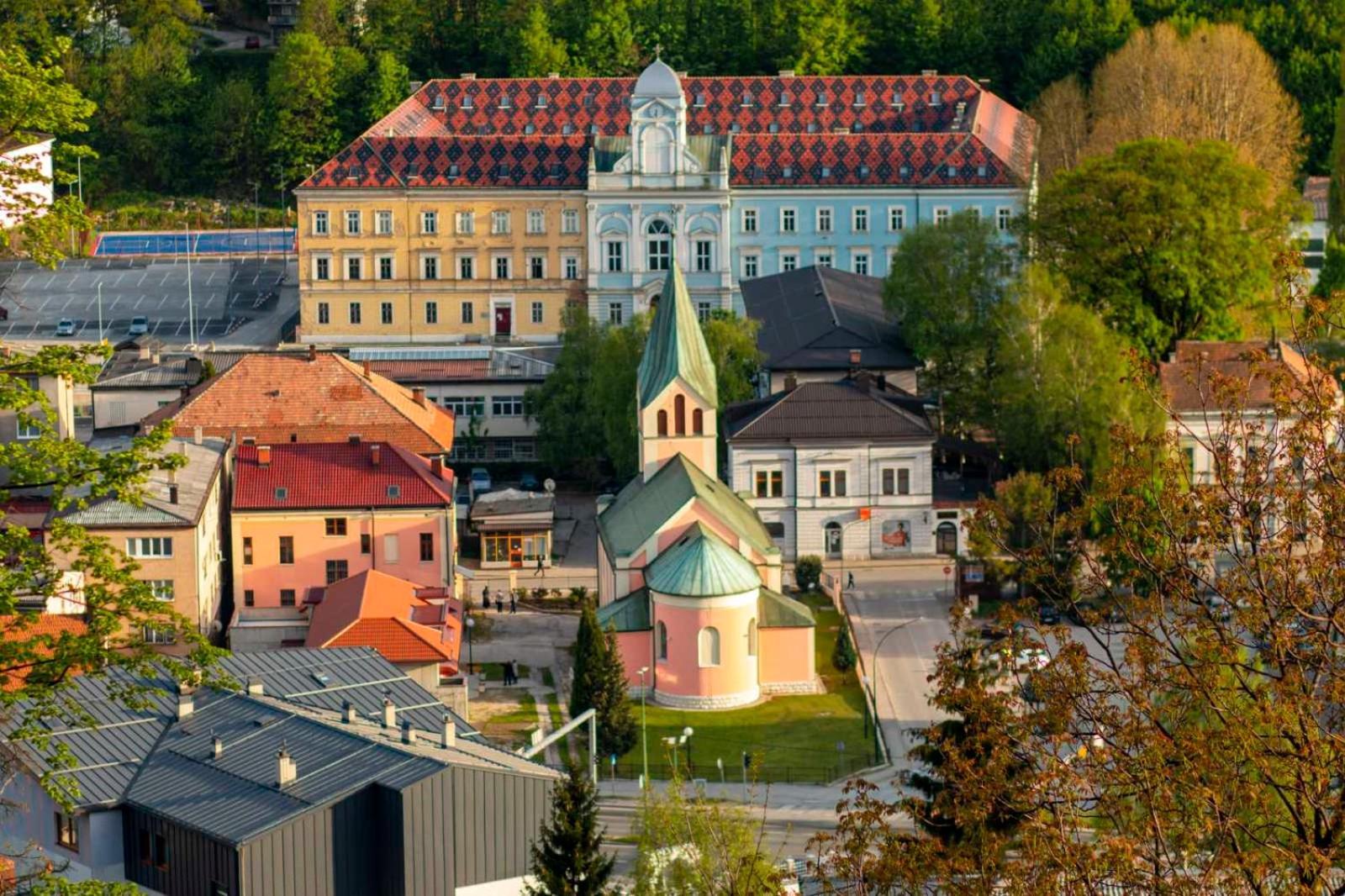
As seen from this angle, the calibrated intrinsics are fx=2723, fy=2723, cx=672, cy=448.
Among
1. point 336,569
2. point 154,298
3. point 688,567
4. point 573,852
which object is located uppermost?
point 154,298

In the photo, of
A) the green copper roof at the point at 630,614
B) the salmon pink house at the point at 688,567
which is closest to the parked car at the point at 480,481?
the salmon pink house at the point at 688,567

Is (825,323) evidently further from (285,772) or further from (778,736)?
(285,772)

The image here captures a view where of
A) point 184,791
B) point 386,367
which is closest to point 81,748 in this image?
point 184,791

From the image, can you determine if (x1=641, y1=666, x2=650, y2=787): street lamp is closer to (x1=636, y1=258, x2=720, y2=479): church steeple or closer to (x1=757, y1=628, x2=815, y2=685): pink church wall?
(x1=757, y1=628, x2=815, y2=685): pink church wall

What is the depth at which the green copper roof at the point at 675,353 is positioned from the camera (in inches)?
3479

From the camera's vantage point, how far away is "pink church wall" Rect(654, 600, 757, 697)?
3187 inches

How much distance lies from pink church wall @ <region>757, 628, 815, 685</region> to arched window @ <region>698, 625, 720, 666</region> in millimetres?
1750

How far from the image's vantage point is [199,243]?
156000mm

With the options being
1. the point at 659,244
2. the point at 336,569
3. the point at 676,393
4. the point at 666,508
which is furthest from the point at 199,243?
the point at 666,508

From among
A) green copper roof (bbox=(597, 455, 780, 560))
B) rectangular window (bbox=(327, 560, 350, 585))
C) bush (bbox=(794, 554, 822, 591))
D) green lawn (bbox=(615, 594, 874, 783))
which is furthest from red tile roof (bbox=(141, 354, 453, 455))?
green lawn (bbox=(615, 594, 874, 783))

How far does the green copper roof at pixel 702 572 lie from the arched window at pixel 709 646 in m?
1.11

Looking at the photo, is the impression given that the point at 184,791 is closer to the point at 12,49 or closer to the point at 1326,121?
the point at 12,49

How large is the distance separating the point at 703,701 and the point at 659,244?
2129 inches

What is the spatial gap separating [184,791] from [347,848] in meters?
4.35
